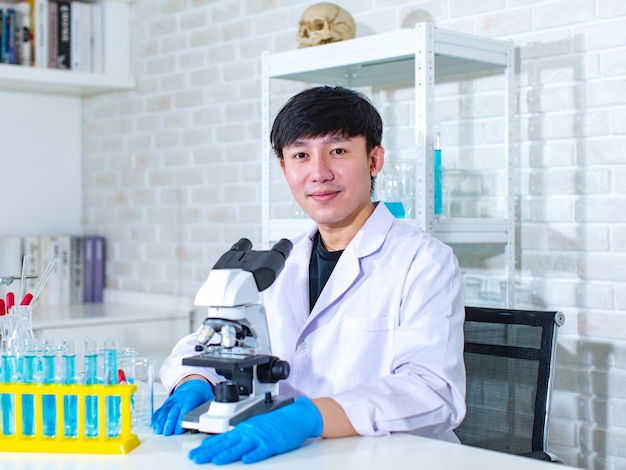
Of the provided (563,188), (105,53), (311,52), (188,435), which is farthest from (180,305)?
(188,435)

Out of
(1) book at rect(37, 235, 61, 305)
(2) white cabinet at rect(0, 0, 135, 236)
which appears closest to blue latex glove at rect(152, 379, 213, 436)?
(1) book at rect(37, 235, 61, 305)

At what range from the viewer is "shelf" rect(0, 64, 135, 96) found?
338 cm

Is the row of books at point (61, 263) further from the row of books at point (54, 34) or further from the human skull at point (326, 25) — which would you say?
the human skull at point (326, 25)

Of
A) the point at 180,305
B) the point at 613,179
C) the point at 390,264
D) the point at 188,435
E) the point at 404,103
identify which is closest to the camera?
the point at 188,435

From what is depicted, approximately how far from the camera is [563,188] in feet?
7.63

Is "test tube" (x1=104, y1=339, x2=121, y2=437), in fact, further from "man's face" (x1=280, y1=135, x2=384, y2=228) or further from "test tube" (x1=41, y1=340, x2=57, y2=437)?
"man's face" (x1=280, y1=135, x2=384, y2=228)

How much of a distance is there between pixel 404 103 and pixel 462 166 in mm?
286

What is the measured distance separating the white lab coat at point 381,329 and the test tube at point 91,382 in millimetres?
346

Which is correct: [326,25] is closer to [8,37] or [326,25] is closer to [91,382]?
[91,382]

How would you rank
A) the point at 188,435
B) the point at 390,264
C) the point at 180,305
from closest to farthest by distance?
the point at 188,435 → the point at 390,264 → the point at 180,305

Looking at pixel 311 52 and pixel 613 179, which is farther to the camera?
pixel 311 52

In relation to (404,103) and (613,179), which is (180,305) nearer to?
(404,103)

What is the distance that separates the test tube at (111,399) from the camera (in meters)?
1.43

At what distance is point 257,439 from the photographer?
134cm
